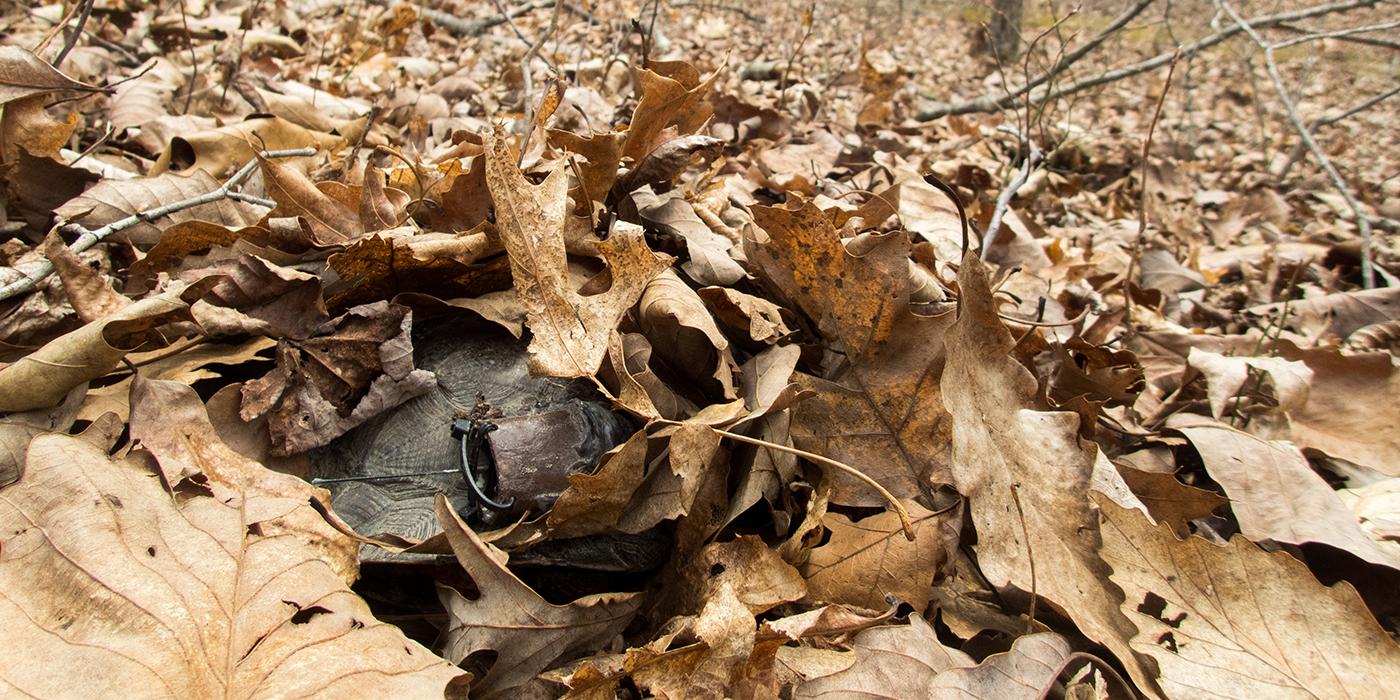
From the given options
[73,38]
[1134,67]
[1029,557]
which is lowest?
[1029,557]

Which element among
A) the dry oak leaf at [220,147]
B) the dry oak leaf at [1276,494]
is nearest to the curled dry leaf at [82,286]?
the dry oak leaf at [220,147]

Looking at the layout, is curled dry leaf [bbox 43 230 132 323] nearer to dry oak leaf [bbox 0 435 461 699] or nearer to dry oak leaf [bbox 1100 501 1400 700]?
dry oak leaf [bbox 0 435 461 699]

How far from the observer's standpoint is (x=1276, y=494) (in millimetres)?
1564

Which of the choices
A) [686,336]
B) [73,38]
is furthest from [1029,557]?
[73,38]

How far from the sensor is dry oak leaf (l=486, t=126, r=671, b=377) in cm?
143

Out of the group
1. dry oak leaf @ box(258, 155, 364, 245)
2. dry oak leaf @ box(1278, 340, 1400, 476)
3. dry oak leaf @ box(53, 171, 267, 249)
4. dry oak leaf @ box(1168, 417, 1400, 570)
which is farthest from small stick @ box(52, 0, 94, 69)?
dry oak leaf @ box(1278, 340, 1400, 476)

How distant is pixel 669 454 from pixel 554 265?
1.35ft

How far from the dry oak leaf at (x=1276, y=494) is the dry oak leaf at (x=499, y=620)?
123 centimetres

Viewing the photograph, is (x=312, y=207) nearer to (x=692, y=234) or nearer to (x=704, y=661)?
(x=692, y=234)

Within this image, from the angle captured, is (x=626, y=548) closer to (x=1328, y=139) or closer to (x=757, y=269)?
(x=757, y=269)

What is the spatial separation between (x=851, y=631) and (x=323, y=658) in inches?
30.0

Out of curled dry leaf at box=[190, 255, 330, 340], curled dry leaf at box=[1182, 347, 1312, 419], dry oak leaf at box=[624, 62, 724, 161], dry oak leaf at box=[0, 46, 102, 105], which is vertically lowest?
curled dry leaf at box=[190, 255, 330, 340]

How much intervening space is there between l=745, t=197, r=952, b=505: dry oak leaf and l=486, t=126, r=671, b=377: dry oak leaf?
0.28m

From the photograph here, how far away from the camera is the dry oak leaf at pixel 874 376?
1.48 meters
